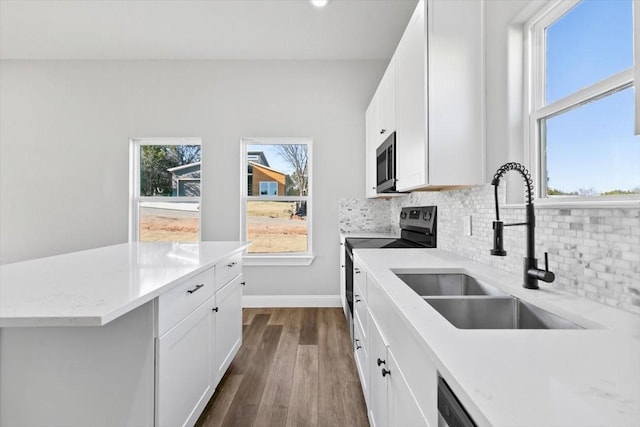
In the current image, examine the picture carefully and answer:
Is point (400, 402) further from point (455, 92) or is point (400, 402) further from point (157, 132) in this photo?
point (157, 132)

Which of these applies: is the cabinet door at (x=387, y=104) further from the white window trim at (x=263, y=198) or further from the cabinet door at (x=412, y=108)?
the white window trim at (x=263, y=198)

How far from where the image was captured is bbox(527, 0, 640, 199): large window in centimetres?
98

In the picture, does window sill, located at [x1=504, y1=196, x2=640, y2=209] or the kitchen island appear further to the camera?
the kitchen island

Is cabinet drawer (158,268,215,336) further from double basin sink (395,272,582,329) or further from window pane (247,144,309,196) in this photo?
window pane (247,144,309,196)

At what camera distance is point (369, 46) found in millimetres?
3389

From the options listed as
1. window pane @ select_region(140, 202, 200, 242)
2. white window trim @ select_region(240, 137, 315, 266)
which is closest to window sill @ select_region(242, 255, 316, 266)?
white window trim @ select_region(240, 137, 315, 266)

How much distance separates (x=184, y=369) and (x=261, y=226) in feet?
8.04

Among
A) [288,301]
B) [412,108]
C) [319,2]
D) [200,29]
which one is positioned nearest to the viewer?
[412,108]

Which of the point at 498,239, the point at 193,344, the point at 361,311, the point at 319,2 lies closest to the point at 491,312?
the point at 498,239

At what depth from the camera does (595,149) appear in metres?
1.10

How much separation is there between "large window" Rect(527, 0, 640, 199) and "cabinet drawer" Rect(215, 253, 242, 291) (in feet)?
5.64

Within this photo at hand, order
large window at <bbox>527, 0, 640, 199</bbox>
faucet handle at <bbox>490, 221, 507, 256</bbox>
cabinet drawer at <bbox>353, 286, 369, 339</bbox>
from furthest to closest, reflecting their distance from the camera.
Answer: cabinet drawer at <bbox>353, 286, 369, 339</bbox>
faucet handle at <bbox>490, 221, 507, 256</bbox>
large window at <bbox>527, 0, 640, 199</bbox>

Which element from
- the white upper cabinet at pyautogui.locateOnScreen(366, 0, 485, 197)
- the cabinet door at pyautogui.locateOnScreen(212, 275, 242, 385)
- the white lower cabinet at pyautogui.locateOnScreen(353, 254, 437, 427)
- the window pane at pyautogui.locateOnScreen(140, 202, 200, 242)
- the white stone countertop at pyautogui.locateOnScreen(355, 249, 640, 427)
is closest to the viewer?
the white stone countertop at pyautogui.locateOnScreen(355, 249, 640, 427)

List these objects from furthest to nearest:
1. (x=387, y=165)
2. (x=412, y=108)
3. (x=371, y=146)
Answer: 1. (x=371, y=146)
2. (x=387, y=165)
3. (x=412, y=108)
